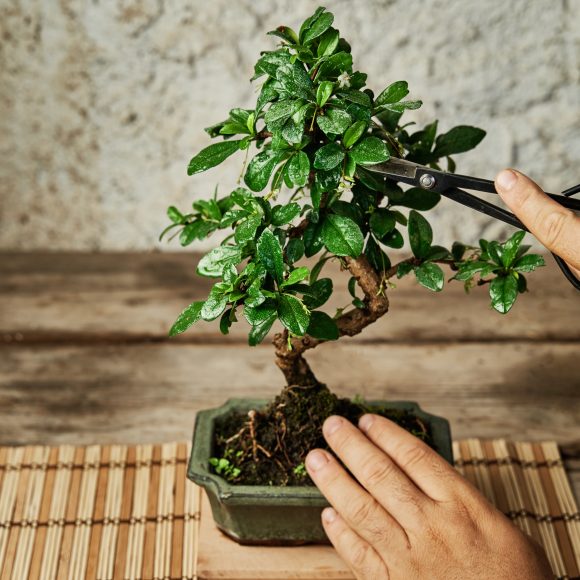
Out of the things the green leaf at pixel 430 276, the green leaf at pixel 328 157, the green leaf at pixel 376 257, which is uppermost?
the green leaf at pixel 328 157

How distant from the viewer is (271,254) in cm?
70

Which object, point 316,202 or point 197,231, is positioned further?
point 197,231

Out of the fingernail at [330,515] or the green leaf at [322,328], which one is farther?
the fingernail at [330,515]

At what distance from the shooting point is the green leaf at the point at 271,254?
0.69m

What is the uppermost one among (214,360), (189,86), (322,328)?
(322,328)

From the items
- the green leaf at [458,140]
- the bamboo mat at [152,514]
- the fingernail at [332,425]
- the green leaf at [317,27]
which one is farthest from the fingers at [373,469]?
the green leaf at [317,27]

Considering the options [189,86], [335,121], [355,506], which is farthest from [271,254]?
[189,86]

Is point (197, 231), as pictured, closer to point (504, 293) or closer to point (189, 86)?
point (504, 293)

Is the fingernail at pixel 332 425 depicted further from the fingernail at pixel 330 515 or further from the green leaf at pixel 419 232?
the green leaf at pixel 419 232

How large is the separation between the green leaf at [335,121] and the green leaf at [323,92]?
0.01m

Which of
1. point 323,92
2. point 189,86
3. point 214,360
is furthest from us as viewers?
point 189,86

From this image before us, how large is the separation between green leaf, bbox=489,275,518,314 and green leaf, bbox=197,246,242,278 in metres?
0.24

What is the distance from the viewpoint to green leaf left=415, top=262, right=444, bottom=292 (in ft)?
2.43

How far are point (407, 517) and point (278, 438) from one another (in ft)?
0.57
